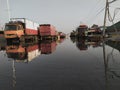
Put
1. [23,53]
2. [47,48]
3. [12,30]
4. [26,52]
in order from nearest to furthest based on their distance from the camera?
[23,53] → [26,52] → [47,48] → [12,30]

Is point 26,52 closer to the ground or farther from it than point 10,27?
closer to the ground

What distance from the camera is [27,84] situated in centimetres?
834

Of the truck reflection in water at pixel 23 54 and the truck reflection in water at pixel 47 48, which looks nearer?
the truck reflection in water at pixel 23 54

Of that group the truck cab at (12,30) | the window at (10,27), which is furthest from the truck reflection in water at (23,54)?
the window at (10,27)

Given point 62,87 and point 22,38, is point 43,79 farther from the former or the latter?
point 22,38

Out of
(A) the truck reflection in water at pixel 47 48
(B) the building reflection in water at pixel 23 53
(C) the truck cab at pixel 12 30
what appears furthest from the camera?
(C) the truck cab at pixel 12 30

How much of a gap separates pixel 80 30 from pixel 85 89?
8228 cm

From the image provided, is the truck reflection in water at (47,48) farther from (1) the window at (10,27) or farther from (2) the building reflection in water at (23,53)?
(1) the window at (10,27)

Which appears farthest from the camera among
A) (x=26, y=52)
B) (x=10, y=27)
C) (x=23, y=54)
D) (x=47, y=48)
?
(x=10, y=27)

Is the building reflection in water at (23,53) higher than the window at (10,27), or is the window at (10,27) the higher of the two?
the window at (10,27)

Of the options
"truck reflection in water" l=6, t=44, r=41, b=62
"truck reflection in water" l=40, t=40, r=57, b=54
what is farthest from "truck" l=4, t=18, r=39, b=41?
"truck reflection in water" l=6, t=44, r=41, b=62

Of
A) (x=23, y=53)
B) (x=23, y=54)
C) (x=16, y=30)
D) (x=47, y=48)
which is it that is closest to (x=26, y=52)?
(x=23, y=53)

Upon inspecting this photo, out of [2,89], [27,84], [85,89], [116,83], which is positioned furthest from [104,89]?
[2,89]

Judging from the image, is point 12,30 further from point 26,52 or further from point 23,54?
point 23,54
